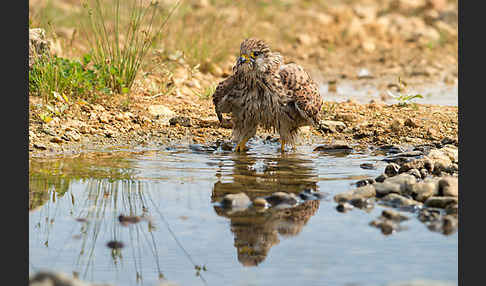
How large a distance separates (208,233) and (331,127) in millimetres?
4064

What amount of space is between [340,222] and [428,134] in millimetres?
3589

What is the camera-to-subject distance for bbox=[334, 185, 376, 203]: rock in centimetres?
514

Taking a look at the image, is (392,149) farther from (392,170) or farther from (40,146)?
(40,146)

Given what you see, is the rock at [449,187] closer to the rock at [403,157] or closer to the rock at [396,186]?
the rock at [396,186]

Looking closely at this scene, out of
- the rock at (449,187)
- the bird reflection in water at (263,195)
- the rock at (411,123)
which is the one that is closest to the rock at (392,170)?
the bird reflection in water at (263,195)

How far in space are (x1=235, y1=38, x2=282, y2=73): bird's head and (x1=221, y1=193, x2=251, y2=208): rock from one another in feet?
6.87

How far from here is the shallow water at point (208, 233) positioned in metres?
3.72

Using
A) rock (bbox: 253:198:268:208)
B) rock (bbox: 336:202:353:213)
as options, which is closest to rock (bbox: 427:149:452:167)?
rock (bbox: 336:202:353:213)

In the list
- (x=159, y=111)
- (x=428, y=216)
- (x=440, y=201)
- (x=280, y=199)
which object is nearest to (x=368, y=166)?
(x=440, y=201)

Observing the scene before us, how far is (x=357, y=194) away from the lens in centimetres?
518

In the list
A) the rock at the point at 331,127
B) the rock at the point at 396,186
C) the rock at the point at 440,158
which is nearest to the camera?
the rock at the point at 396,186

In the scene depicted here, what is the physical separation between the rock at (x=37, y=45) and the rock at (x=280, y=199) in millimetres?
3831

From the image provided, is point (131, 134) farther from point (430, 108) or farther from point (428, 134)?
point (430, 108)

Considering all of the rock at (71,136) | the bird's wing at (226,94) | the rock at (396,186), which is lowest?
the rock at (396,186)
